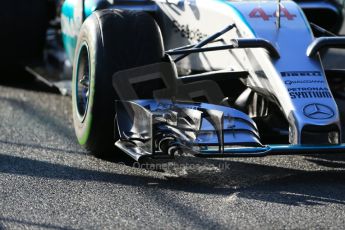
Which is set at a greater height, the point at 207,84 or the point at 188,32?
the point at 188,32

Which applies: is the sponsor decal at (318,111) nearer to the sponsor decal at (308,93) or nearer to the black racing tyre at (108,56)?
the sponsor decal at (308,93)

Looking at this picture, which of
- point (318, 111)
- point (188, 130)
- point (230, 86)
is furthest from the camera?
point (230, 86)

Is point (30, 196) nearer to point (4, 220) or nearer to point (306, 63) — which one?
point (4, 220)

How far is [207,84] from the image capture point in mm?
5426

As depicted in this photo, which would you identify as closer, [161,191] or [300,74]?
[161,191]

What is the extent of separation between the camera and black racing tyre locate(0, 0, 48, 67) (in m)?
7.54

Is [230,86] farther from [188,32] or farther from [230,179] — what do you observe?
[230,179]

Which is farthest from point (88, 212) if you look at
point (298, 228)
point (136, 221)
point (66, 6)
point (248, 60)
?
point (66, 6)

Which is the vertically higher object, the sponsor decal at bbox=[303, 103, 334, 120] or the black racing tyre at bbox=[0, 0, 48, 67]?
the sponsor decal at bbox=[303, 103, 334, 120]

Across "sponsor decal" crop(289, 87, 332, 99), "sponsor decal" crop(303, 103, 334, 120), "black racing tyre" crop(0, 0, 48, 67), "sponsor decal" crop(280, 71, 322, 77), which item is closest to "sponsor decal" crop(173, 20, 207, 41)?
"sponsor decal" crop(280, 71, 322, 77)

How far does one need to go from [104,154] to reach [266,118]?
1168mm

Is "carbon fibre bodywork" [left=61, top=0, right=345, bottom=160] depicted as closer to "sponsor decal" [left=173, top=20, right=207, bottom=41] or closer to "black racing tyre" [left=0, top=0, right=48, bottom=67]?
"sponsor decal" [left=173, top=20, right=207, bottom=41]

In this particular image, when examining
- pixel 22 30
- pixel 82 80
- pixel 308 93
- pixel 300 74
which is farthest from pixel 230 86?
pixel 22 30

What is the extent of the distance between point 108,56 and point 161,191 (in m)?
1.07
